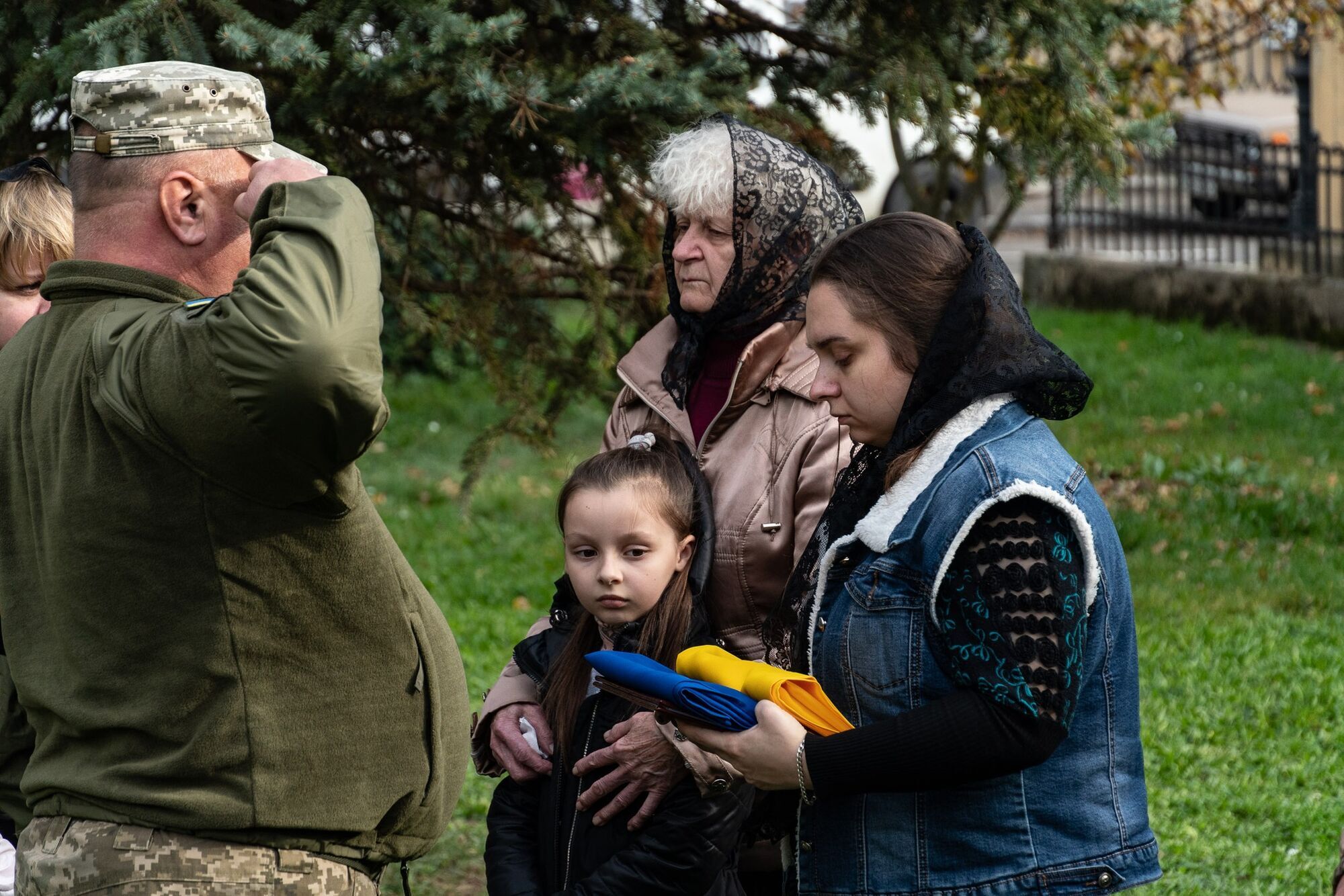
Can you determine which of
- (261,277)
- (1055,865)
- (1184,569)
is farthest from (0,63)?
(1184,569)

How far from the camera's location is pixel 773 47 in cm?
486

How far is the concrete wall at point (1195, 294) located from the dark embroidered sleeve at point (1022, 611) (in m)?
9.67

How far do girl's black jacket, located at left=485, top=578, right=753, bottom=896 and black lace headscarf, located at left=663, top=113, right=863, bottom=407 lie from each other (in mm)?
662

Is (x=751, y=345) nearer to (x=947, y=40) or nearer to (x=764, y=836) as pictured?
(x=764, y=836)

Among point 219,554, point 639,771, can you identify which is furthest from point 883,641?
point 219,554

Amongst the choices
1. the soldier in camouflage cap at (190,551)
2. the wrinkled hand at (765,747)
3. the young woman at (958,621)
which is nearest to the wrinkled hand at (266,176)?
the soldier in camouflage cap at (190,551)

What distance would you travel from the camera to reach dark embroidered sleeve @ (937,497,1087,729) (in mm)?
2047

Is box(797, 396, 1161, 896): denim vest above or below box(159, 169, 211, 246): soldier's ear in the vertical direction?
below

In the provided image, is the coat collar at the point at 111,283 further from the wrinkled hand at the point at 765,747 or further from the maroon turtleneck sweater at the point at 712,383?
the maroon turtleneck sweater at the point at 712,383

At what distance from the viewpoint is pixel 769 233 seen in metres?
2.99

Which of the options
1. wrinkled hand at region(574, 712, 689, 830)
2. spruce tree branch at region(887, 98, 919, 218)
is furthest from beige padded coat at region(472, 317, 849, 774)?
spruce tree branch at region(887, 98, 919, 218)

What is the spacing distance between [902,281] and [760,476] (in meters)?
0.72

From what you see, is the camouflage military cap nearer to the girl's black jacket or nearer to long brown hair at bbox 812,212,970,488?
long brown hair at bbox 812,212,970,488

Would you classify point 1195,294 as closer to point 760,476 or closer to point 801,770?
point 760,476
